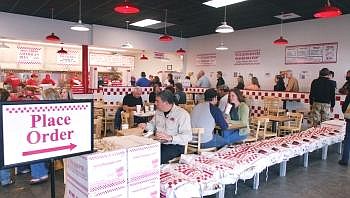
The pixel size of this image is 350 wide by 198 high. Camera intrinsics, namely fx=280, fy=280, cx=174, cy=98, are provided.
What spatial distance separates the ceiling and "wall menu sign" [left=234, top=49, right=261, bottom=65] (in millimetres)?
980

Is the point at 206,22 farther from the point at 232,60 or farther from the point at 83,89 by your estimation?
the point at 83,89

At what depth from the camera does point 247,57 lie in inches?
434

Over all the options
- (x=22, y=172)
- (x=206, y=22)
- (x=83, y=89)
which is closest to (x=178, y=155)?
(x=22, y=172)

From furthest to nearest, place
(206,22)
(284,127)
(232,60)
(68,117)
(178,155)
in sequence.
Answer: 1. (232,60)
2. (206,22)
3. (284,127)
4. (178,155)
5. (68,117)

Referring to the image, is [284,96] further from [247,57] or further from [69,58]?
[69,58]

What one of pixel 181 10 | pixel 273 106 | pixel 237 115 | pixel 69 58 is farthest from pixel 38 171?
pixel 69 58

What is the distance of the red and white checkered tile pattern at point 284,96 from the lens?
7367 millimetres

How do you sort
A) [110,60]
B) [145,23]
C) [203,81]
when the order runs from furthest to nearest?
[110,60]
[203,81]
[145,23]

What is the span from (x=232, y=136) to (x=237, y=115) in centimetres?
50

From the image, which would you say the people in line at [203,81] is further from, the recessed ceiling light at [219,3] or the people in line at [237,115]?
the people in line at [237,115]

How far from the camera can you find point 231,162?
3244 mm

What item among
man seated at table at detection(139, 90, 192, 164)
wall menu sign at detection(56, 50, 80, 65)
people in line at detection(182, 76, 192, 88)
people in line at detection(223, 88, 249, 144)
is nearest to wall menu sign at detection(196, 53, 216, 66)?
people in line at detection(182, 76, 192, 88)

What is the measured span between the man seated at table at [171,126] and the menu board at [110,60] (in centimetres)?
1226

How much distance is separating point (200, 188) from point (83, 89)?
8.91m
